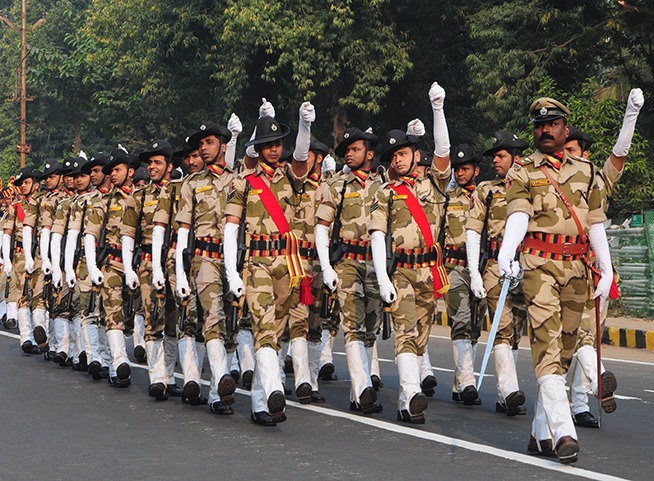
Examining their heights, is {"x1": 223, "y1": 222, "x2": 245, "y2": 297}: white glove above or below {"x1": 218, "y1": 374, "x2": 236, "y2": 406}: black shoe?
above

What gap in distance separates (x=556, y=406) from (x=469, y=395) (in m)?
3.12

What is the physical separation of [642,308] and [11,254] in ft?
31.0

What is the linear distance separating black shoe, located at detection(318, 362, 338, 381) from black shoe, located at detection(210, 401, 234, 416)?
8.31ft

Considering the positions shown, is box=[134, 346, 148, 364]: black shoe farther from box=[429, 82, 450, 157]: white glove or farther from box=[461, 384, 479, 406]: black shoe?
box=[429, 82, 450, 157]: white glove

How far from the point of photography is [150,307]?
12.5 meters

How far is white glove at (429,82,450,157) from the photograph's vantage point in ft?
34.5

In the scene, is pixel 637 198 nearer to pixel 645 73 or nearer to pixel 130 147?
pixel 645 73

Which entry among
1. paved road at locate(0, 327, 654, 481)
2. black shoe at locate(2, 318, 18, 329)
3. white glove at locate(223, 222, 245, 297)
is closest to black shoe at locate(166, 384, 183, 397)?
paved road at locate(0, 327, 654, 481)

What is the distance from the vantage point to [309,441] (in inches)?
380

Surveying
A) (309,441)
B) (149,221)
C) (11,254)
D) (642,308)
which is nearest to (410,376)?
(309,441)

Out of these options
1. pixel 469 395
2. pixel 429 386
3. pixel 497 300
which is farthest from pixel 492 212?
pixel 429 386

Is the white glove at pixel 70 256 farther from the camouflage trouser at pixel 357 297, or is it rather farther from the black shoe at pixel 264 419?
the black shoe at pixel 264 419

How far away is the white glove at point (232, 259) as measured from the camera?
1027cm

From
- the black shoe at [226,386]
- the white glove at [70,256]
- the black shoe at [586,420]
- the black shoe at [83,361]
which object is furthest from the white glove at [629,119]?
the black shoe at [83,361]
